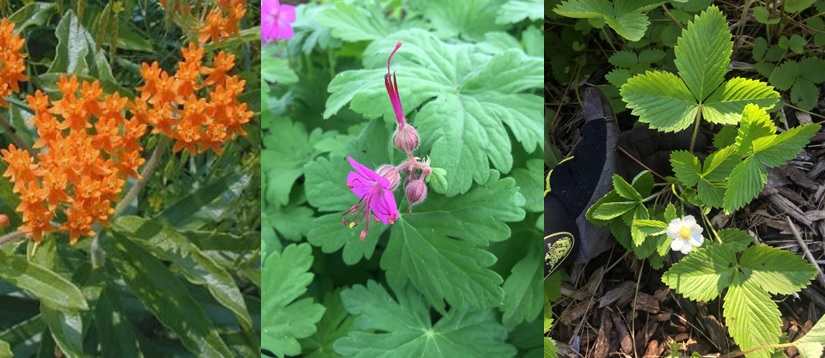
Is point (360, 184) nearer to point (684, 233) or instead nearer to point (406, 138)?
point (406, 138)

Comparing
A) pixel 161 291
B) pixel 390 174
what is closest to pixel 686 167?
pixel 390 174

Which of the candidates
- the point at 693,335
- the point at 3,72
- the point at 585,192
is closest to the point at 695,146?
the point at 585,192

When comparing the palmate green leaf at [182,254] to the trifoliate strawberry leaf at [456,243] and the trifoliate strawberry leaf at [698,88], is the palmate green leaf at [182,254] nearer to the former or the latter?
the trifoliate strawberry leaf at [456,243]

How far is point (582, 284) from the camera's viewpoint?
1.04 m

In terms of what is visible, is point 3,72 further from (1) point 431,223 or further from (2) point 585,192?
(2) point 585,192

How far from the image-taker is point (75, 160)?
1.03 meters

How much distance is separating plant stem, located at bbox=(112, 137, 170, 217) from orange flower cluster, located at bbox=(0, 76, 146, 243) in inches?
0.5

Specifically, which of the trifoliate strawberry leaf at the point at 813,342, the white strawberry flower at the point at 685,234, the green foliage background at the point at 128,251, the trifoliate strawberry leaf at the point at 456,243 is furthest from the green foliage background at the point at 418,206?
the trifoliate strawberry leaf at the point at 813,342

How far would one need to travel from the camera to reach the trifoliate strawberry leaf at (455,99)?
1.01 meters

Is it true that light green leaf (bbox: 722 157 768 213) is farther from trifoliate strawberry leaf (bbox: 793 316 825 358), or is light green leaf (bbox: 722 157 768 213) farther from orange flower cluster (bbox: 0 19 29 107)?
orange flower cluster (bbox: 0 19 29 107)

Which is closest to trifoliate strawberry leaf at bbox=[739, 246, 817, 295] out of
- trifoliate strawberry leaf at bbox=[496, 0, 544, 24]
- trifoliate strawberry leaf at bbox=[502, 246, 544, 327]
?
trifoliate strawberry leaf at bbox=[502, 246, 544, 327]

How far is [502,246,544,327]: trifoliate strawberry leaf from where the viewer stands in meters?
1.08

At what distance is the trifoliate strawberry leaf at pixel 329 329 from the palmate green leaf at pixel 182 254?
0.17m

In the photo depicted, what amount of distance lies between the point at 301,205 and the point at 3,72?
1.63 feet
